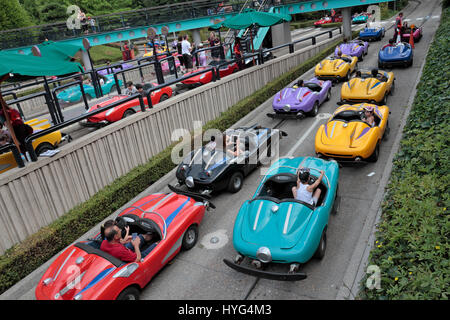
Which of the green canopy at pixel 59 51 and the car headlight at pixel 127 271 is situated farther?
the green canopy at pixel 59 51

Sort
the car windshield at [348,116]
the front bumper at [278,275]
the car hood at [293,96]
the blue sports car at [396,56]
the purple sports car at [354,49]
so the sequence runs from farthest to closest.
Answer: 1. the purple sports car at [354,49]
2. the blue sports car at [396,56]
3. the car hood at [293,96]
4. the car windshield at [348,116]
5. the front bumper at [278,275]

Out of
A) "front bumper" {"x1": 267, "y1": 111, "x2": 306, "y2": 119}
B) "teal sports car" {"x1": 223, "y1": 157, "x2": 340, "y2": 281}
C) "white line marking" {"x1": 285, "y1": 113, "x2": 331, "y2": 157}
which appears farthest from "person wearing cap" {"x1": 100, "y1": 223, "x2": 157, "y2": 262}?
"front bumper" {"x1": 267, "y1": 111, "x2": 306, "y2": 119}

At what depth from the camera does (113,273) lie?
16.1 ft

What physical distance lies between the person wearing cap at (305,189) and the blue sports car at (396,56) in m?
11.7

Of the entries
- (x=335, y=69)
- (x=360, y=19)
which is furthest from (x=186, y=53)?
Answer: (x=360, y=19)

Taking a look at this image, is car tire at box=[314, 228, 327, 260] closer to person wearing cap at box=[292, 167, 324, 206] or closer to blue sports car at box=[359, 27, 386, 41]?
person wearing cap at box=[292, 167, 324, 206]

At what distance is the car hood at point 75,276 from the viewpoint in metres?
4.74

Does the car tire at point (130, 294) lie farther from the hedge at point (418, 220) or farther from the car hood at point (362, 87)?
the car hood at point (362, 87)

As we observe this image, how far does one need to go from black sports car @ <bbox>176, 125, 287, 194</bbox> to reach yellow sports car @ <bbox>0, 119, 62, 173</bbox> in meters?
3.54

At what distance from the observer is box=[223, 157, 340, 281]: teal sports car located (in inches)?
201

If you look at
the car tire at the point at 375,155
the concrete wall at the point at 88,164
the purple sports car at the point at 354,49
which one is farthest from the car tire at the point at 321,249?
the purple sports car at the point at 354,49

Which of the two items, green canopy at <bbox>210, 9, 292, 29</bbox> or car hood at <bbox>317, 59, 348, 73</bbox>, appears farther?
car hood at <bbox>317, 59, 348, 73</bbox>

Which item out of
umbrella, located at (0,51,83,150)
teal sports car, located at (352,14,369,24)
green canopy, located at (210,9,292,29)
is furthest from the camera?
teal sports car, located at (352,14,369,24)
